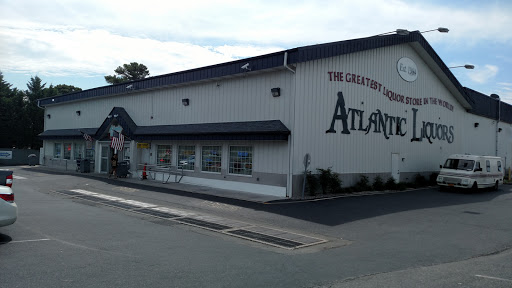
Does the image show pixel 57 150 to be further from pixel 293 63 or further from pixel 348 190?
pixel 348 190

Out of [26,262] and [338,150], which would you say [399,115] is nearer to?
[338,150]

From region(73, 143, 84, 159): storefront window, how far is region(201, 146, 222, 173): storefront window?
14805 millimetres

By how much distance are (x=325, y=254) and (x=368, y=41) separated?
1518 cm

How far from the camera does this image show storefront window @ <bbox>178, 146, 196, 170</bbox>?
22.5 meters

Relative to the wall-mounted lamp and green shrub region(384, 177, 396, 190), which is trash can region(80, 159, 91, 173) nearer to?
the wall-mounted lamp

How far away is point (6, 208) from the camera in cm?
821

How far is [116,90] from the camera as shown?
28.3 meters

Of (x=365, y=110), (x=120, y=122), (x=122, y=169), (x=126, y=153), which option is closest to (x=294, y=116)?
(x=365, y=110)

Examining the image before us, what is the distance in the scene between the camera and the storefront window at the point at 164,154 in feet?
79.2

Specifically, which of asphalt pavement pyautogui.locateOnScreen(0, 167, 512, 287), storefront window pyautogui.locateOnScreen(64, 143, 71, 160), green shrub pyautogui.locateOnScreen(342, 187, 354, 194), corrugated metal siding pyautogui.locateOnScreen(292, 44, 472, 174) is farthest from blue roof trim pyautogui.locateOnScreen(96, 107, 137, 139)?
green shrub pyautogui.locateOnScreen(342, 187, 354, 194)

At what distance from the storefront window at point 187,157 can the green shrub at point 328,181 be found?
735cm

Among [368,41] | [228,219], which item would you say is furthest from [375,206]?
[368,41]

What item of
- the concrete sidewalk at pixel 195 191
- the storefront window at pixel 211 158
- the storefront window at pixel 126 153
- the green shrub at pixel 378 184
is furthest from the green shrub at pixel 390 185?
the storefront window at pixel 126 153

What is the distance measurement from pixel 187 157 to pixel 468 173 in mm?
15456
